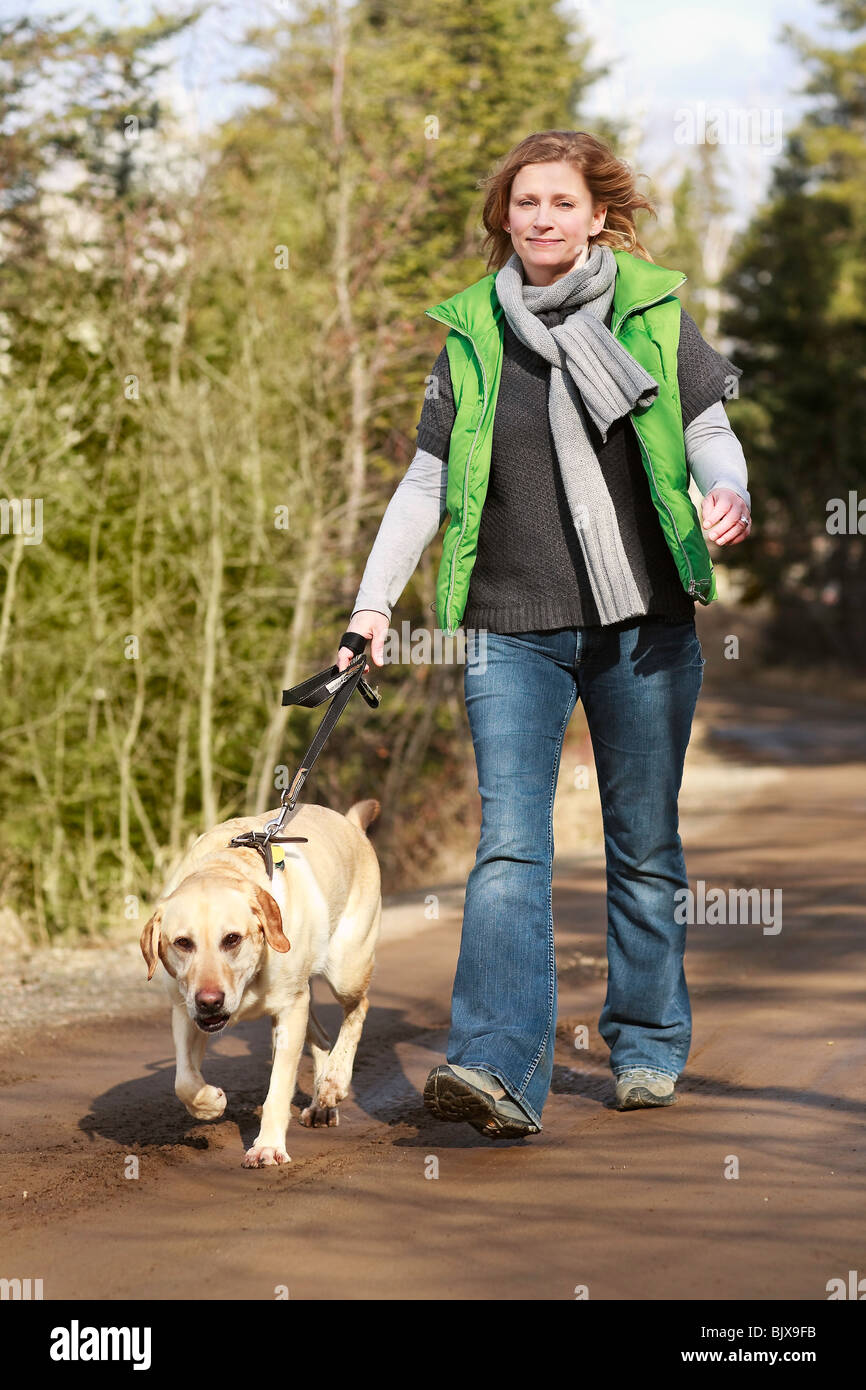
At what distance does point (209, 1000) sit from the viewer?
12.5 feet

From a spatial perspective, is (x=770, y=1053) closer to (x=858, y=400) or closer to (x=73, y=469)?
(x=73, y=469)

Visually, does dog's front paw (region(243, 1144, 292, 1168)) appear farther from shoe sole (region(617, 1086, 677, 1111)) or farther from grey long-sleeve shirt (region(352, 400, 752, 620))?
grey long-sleeve shirt (region(352, 400, 752, 620))

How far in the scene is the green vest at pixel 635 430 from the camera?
159 inches

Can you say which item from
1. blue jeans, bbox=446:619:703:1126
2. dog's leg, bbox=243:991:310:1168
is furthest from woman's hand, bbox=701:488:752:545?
dog's leg, bbox=243:991:310:1168

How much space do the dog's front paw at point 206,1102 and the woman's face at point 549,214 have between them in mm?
2334

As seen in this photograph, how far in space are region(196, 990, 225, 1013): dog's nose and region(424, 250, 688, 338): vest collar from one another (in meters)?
1.80

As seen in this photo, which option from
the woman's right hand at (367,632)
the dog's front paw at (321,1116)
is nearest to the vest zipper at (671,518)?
the woman's right hand at (367,632)

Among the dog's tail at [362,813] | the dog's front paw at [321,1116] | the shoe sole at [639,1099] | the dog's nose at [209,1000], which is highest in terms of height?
the dog's tail at [362,813]

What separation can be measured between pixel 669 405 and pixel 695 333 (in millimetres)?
285

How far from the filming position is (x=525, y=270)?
4.28 m

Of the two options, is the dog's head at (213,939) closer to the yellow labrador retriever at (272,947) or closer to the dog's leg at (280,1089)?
the yellow labrador retriever at (272,947)

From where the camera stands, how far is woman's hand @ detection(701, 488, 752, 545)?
378 centimetres

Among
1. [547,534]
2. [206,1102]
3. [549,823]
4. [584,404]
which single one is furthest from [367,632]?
[206,1102]
